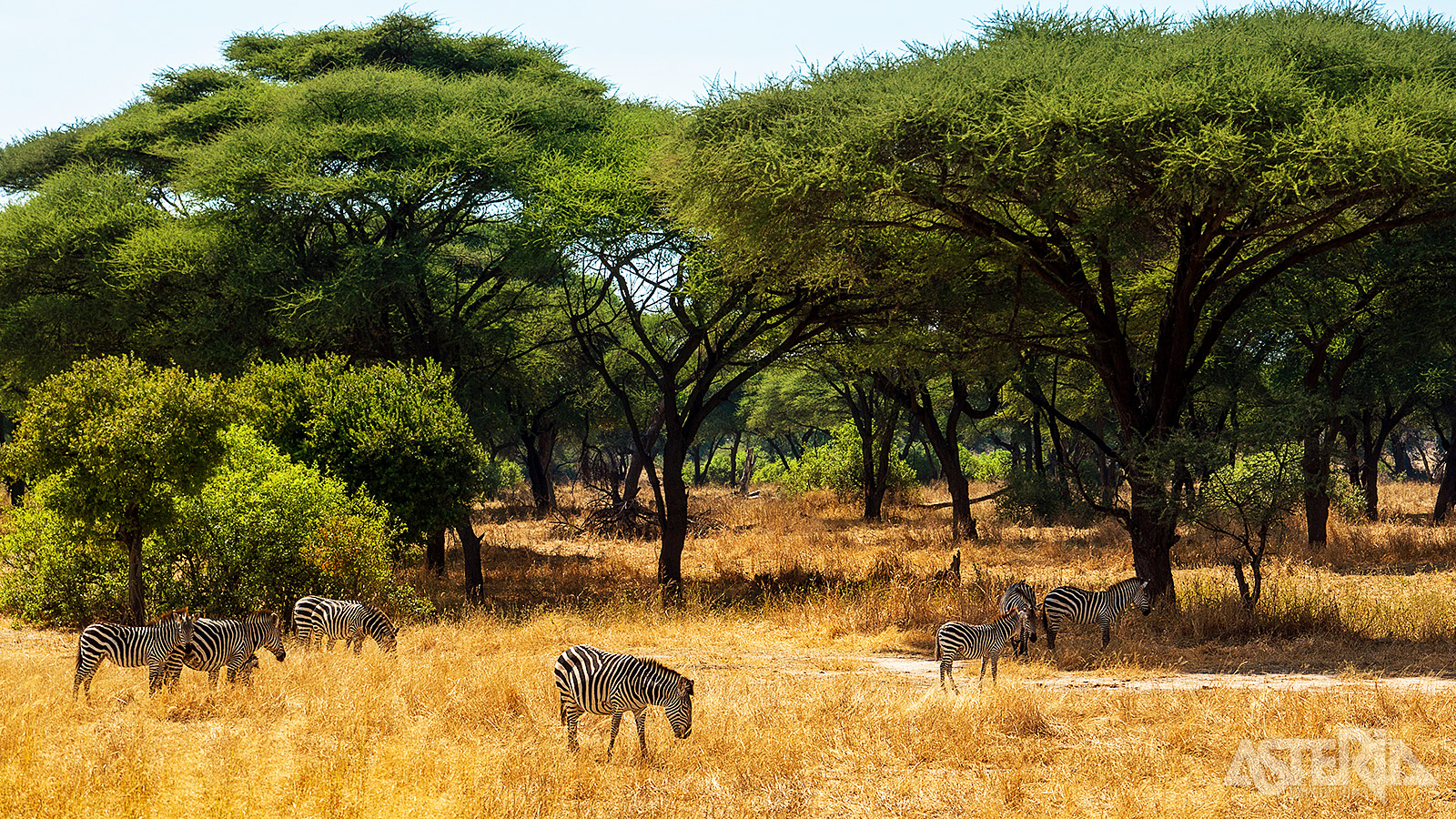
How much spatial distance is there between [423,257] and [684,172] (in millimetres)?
7348

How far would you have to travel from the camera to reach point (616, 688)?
350 inches

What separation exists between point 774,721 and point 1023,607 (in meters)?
4.47

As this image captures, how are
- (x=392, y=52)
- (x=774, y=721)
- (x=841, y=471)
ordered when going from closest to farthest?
(x=774, y=721), (x=392, y=52), (x=841, y=471)

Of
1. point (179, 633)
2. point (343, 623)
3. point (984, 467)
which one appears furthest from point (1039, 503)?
point (984, 467)

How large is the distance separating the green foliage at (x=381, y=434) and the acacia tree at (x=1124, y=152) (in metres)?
6.22

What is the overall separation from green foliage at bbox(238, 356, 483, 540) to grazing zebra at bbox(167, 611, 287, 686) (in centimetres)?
791

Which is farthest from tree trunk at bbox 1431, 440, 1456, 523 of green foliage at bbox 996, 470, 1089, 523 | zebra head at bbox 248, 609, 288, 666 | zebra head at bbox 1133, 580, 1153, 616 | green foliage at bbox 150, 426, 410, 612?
zebra head at bbox 248, 609, 288, 666

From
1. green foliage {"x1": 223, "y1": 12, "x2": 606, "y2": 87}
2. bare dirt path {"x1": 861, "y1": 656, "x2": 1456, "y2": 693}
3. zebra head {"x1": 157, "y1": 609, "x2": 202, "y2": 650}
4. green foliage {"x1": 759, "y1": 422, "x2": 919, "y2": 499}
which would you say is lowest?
bare dirt path {"x1": 861, "y1": 656, "x2": 1456, "y2": 693}

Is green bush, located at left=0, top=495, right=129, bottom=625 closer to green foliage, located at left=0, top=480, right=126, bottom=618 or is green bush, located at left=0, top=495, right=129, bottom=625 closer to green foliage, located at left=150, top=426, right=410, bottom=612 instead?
green foliage, located at left=0, top=480, right=126, bottom=618

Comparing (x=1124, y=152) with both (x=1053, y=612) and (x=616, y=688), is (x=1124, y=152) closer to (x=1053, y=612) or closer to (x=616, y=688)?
(x=1053, y=612)

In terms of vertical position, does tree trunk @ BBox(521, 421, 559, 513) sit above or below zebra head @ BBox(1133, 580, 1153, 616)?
above

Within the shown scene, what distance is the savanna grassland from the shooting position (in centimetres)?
796

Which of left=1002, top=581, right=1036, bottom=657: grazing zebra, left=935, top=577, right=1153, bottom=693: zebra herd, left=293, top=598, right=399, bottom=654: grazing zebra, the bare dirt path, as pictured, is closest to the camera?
the bare dirt path

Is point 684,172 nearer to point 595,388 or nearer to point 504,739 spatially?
point 504,739
